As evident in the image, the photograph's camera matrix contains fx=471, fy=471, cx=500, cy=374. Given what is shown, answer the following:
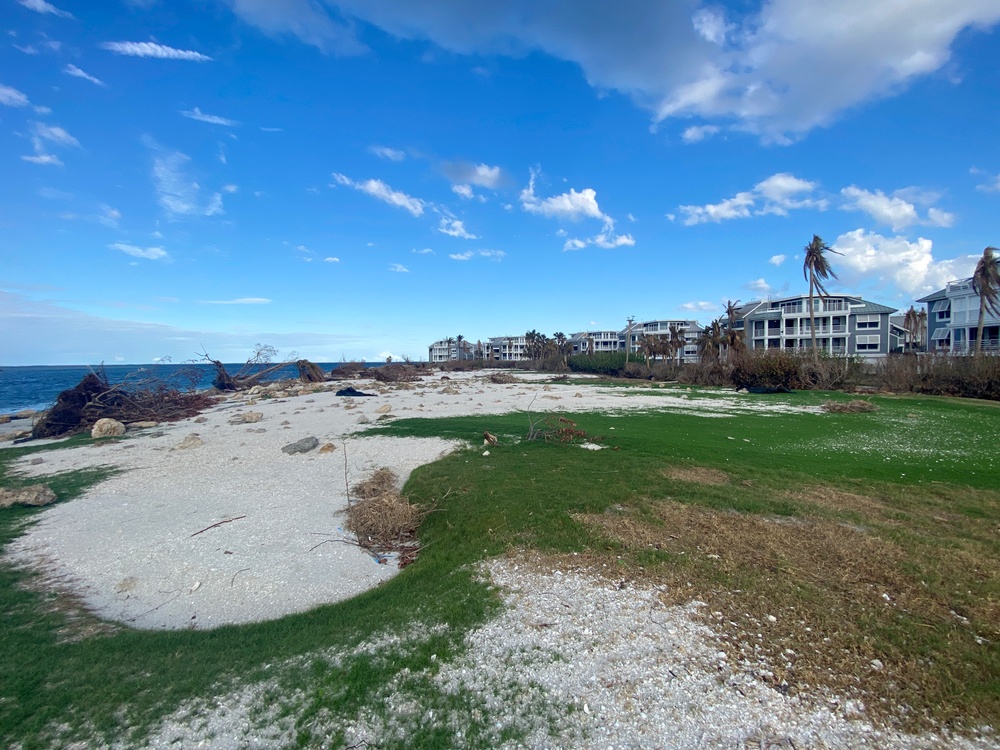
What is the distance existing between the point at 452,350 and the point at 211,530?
144 metres

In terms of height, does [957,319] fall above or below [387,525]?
above

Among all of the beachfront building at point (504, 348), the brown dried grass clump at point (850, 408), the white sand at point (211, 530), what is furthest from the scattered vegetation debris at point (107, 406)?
the beachfront building at point (504, 348)

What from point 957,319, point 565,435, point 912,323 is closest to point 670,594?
point 565,435

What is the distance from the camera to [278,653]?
5441mm

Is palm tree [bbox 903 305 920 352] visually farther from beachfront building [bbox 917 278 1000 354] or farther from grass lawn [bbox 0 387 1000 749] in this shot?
grass lawn [bbox 0 387 1000 749]

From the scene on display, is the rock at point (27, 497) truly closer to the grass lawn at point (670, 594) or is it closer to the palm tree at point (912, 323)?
A: the grass lawn at point (670, 594)

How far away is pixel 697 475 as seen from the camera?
11570mm

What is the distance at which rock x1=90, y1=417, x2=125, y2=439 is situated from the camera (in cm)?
2141

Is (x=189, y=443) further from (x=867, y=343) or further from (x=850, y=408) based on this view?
(x=867, y=343)

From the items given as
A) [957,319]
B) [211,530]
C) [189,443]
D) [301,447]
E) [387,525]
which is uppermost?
[957,319]

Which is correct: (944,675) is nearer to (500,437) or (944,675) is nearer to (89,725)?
(89,725)

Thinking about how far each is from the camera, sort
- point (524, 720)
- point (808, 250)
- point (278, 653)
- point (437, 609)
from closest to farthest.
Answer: point (524, 720)
point (278, 653)
point (437, 609)
point (808, 250)

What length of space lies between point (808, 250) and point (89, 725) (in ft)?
202

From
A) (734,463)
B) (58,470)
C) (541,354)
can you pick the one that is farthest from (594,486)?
(541,354)
